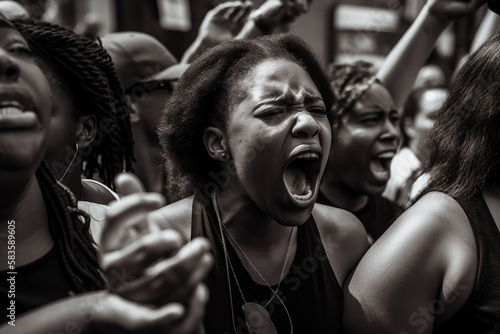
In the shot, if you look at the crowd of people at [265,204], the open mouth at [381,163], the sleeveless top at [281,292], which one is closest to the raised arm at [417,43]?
the open mouth at [381,163]

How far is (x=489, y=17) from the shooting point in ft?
12.0

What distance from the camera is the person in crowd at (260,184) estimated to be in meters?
1.82

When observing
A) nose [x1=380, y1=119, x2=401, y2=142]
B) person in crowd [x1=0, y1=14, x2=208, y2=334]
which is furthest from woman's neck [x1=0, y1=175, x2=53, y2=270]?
nose [x1=380, y1=119, x2=401, y2=142]

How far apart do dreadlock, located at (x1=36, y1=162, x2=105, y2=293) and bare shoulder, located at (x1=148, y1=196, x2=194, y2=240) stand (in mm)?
345

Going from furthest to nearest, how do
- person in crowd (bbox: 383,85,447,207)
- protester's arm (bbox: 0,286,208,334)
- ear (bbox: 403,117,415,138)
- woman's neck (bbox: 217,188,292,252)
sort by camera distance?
A: ear (bbox: 403,117,415,138) → person in crowd (bbox: 383,85,447,207) → woman's neck (bbox: 217,188,292,252) → protester's arm (bbox: 0,286,208,334)

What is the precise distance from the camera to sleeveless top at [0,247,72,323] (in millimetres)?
1286

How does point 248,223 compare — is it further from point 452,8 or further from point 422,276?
point 452,8

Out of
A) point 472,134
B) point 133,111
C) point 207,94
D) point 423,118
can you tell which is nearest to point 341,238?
point 472,134

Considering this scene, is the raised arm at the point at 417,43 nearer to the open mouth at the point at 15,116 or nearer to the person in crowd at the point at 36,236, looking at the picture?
the person in crowd at the point at 36,236

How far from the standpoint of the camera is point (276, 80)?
1.88 metres

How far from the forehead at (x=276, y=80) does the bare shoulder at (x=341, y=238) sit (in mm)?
429

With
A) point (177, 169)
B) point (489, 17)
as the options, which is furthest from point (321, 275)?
point (489, 17)

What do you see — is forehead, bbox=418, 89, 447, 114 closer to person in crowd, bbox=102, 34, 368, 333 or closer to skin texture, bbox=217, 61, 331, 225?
person in crowd, bbox=102, 34, 368, 333

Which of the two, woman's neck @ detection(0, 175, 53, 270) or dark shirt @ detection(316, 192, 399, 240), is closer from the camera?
woman's neck @ detection(0, 175, 53, 270)
